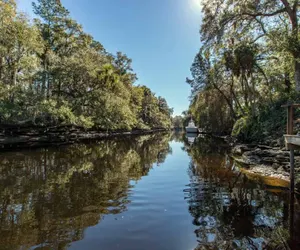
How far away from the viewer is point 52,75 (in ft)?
75.6

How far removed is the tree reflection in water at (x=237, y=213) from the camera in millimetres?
3654

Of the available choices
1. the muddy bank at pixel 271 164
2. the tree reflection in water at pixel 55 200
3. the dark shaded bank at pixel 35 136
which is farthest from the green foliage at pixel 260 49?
the dark shaded bank at pixel 35 136

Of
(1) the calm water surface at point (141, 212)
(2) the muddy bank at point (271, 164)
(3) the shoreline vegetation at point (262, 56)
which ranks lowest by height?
(1) the calm water surface at point (141, 212)

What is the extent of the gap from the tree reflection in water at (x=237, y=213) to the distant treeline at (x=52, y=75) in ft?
55.6

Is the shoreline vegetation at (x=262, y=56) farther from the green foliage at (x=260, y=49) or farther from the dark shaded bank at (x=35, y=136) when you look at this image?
the dark shaded bank at (x=35, y=136)

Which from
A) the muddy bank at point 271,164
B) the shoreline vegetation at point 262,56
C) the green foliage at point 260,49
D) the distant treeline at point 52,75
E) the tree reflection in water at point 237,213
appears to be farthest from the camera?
the distant treeline at point 52,75

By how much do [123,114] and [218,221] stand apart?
80.1ft

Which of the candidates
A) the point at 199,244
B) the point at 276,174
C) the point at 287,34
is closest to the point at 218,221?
the point at 199,244

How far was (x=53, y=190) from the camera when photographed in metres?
6.45

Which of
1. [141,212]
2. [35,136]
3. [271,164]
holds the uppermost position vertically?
[35,136]

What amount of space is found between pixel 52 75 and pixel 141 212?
22302 mm

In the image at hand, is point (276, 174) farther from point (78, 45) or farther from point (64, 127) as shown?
point (78, 45)

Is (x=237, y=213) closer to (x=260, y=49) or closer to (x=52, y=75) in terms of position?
(x=260, y=49)

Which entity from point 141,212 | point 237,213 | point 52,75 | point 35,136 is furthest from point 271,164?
point 52,75
